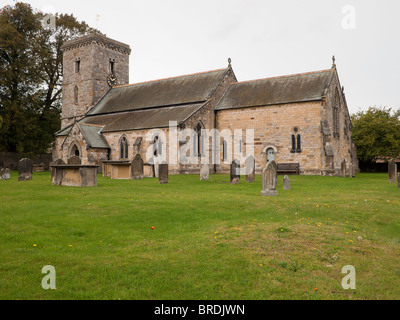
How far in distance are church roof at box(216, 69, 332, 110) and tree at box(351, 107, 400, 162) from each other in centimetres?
1698

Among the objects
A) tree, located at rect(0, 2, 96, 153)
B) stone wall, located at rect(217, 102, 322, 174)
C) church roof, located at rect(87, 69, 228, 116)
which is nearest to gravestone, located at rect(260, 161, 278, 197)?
stone wall, located at rect(217, 102, 322, 174)

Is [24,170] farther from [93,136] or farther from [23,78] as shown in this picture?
[23,78]

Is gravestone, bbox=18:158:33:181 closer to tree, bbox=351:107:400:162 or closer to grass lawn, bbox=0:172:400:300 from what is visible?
grass lawn, bbox=0:172:400:300

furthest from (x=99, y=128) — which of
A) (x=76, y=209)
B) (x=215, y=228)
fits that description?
(x=215, y=228)

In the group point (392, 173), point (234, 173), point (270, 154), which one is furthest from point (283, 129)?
point (234, 173)

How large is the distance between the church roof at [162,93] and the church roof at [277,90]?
214 cm

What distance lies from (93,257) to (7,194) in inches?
327

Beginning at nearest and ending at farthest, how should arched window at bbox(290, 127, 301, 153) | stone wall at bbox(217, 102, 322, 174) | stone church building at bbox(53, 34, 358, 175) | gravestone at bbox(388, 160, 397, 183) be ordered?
gravestone at bbox(388, 160, 397, 183) < stone wall at bbox(217, 102, 322, 174) < stone church building at bbox(53, 34, 358, 175) < arched window at bbox(290, 127, 301, 153)

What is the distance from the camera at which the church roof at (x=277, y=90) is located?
90.1ft

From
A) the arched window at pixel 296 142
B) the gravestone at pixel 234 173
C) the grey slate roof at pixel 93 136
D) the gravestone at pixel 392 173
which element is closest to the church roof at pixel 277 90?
the arched window at pixel 296 142

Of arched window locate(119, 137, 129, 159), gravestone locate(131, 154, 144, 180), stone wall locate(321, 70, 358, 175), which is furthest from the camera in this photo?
arched window locate(119, 137, 129, 159)

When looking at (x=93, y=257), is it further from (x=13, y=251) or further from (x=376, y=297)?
(x=376, y=297)

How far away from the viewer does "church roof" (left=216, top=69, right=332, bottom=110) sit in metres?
27.5

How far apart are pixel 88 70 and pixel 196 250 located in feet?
124
